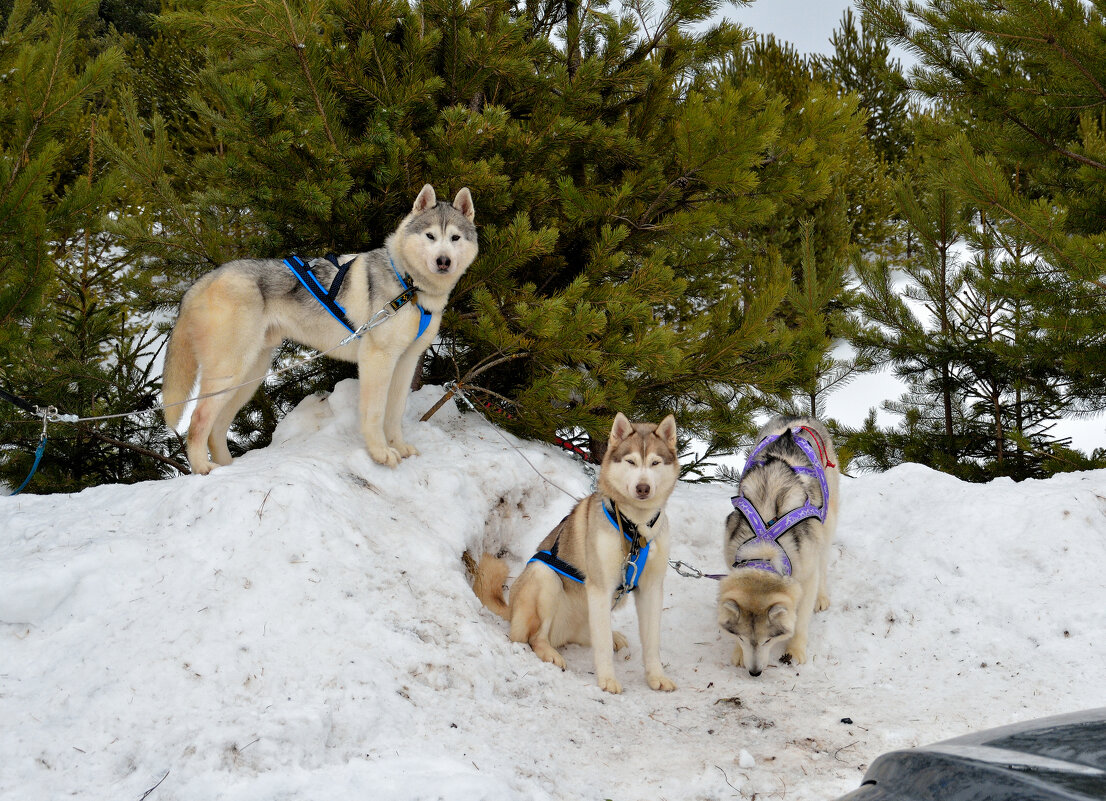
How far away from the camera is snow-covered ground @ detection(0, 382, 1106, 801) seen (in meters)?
3.22

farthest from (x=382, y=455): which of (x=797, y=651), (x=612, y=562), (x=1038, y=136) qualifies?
(x=1038, y=136)

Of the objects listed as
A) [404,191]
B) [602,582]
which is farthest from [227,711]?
[404,191]

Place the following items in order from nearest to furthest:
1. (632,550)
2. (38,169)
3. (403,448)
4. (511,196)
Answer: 1. (632,550)
2. (38,169)
3. (403,448)
4. (511,196)

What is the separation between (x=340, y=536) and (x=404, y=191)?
3.39m

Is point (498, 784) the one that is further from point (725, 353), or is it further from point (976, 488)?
point (976, 488)

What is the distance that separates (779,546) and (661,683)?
1.35 meters

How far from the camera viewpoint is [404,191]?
6688 millimetres

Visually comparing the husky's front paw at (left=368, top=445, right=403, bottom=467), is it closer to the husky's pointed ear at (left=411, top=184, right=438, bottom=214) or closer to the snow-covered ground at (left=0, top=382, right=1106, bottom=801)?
the snow-covered ground at (left=0, top=382, right=1106, bottom=801)

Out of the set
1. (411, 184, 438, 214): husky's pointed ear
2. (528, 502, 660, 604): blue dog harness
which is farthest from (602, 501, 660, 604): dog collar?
(411, 184, 438, 214): husky's pointed ear

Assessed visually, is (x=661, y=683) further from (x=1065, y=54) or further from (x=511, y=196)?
(x=1065, y=54)

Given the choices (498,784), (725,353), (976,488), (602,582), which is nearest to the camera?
(498,784)

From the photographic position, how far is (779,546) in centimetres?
535

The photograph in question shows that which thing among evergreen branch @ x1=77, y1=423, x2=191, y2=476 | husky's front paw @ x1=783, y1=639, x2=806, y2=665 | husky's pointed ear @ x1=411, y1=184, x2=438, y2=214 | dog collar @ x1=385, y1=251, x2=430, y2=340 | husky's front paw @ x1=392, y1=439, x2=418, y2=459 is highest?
husky's pointed ear @ x1=411, y1=184, x2=438, y2=214

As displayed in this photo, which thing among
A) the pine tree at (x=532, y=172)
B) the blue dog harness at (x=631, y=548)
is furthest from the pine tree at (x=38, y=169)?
the blue dog harness at (x=631, y=548)
